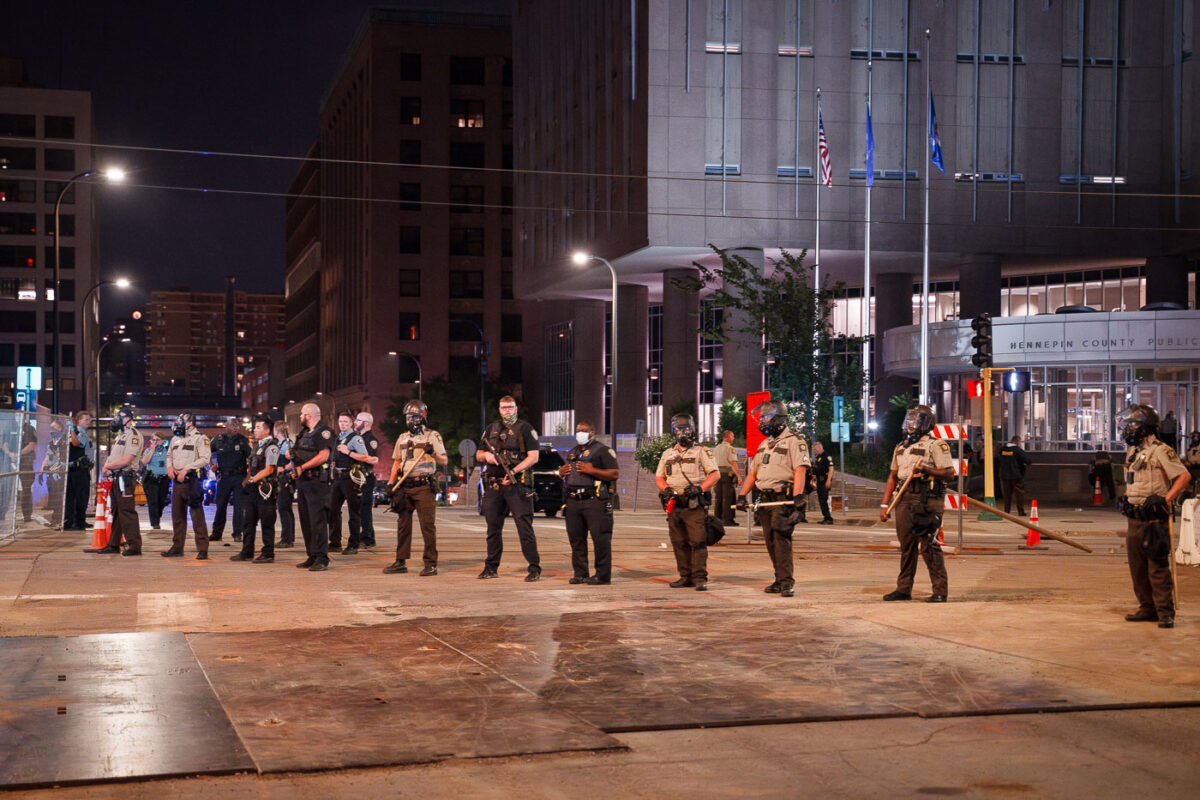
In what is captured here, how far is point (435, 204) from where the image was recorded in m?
102

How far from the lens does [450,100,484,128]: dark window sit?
4102 inches

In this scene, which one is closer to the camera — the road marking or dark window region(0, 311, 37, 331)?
the road marking

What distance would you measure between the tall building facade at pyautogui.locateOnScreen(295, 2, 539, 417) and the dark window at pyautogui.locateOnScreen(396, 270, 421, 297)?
0.09m

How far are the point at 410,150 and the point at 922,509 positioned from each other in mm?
93740

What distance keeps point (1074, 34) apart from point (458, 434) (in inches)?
1877

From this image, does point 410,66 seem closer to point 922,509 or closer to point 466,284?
point 466,284

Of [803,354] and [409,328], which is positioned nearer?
[803,354]

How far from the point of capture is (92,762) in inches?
264

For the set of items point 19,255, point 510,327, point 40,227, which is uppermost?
point 40,227

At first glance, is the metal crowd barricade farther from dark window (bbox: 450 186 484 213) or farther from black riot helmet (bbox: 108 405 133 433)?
dark window (bbox: 450 186 484 213)

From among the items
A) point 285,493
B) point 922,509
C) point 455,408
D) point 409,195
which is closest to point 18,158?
point 409,195

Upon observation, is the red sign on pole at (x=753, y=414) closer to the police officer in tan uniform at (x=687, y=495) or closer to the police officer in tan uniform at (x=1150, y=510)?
the police officer in tan uniform at (x=687, y=495)

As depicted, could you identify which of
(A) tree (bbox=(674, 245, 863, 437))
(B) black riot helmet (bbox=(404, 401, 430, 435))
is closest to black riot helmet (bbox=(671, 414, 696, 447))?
(B) black riot helmet (bbox=(404, 401, 430, 435))

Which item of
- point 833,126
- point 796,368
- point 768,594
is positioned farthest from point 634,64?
point 768,594
